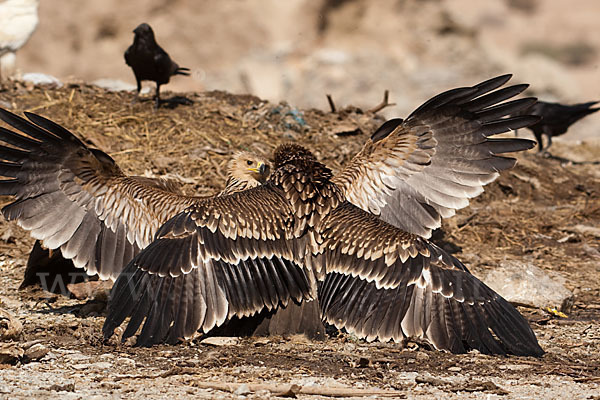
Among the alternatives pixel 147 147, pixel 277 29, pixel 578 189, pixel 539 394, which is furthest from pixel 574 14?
pixel 539 394

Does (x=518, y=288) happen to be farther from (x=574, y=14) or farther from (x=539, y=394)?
(x=574, y=14)

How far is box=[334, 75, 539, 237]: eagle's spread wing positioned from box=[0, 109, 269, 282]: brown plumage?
59.9 inches

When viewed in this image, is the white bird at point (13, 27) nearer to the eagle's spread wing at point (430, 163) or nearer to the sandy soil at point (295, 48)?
the eagle's spread wing at point (430, 163)

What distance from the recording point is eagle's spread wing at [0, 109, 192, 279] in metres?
6.30

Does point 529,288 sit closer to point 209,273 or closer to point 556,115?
point 209,273

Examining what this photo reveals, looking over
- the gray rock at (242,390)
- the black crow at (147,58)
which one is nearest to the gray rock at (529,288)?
the gray rock at (242,390)

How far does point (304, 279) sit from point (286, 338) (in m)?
0.43

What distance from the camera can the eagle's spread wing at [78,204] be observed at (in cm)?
630

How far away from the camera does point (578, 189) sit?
10438 mm

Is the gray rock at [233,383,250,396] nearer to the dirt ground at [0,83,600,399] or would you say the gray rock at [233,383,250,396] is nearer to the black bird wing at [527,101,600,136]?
the dirt ground at [0,83,600,399]

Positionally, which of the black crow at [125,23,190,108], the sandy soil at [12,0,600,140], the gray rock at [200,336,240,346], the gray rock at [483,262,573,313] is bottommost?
the gray rock at [200,336,240,346]

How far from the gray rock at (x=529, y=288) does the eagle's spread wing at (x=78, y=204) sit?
112 inches

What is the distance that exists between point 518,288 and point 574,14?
44.5 m

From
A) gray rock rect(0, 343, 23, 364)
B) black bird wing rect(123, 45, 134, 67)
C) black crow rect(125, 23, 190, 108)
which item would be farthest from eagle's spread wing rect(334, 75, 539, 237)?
black bird wing rect(123, 45, 134, 67)
